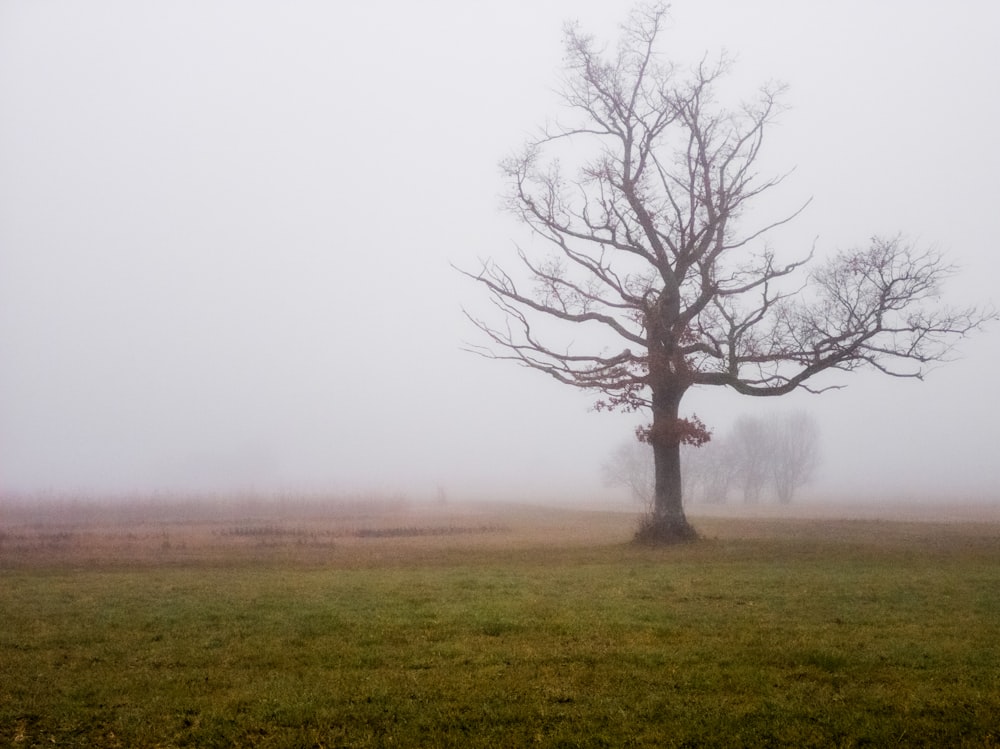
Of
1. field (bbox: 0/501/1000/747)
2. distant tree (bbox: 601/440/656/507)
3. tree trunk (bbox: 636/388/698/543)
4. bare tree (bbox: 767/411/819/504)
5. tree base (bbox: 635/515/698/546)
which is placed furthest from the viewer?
bare tree (bbox: 767/411/819/504)

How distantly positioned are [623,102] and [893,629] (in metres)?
19.6

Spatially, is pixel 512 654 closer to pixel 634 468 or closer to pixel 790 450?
pixel 634 468

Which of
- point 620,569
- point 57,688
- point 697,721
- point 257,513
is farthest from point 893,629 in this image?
→ point 257,513

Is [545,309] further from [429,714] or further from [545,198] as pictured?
[429,714]

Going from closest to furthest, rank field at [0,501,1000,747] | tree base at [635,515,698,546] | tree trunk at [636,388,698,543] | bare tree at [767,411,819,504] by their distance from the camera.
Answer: field at [0,501,1000,747], tree base at [635,515,698,546], tree trunk at [636,388,698,543], bare tree at [767,411,819,504]

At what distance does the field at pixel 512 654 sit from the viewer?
7320mm

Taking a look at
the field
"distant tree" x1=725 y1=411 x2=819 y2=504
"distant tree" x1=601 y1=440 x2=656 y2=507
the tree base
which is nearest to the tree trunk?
the tree base

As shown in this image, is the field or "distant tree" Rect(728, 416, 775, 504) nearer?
the field

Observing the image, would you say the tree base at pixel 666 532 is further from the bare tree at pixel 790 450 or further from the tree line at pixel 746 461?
the bare tree at pixel 790 450

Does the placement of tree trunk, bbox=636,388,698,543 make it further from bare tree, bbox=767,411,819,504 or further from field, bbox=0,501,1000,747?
bare tree, bbox=767,411,819,504

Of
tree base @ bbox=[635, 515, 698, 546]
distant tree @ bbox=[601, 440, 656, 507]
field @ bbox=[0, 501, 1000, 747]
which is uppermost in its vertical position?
distant tree @ bbox=[601, 440, 656, 507]

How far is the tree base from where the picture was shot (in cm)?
2412

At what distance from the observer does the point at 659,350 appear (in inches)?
970

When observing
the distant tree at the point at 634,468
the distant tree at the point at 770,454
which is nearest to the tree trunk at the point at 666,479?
the distant tree at the point at 634,468
